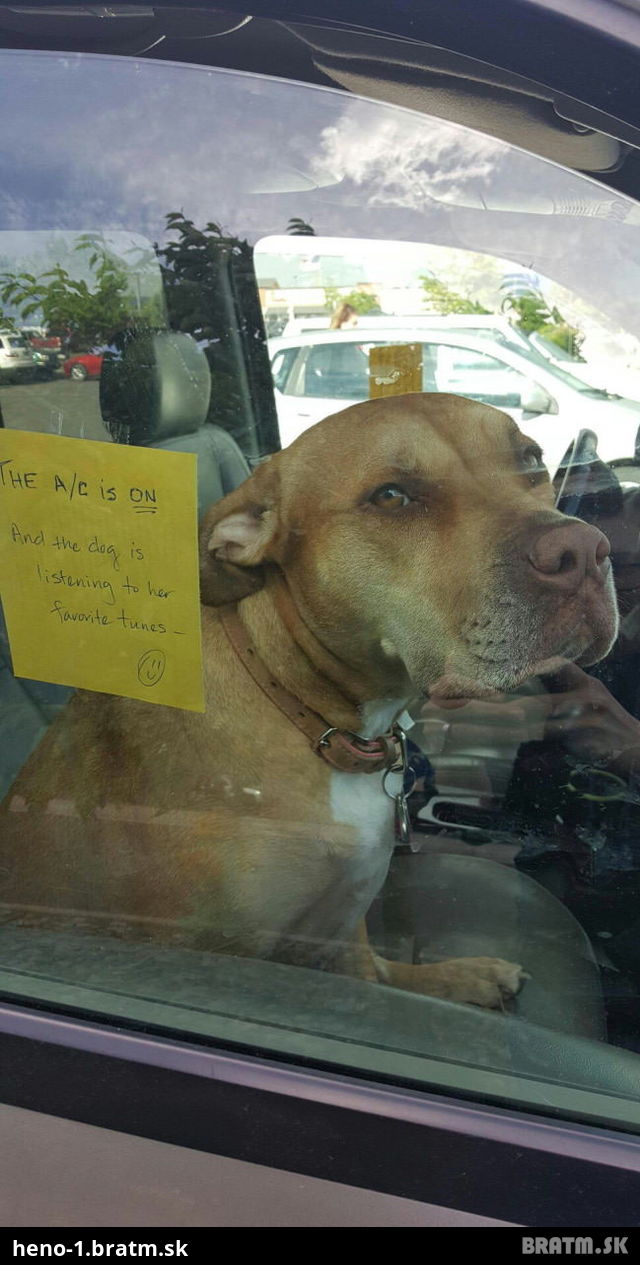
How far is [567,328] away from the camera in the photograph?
134 cm

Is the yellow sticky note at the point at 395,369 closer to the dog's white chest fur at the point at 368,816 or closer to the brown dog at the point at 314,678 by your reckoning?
the brown dog at the point at 314,678

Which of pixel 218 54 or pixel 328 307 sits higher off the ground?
pixel 218 54

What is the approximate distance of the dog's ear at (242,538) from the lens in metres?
1.65

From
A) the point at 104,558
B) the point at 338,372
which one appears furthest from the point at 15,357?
the point at 338,372

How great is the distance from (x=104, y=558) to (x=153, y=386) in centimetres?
30

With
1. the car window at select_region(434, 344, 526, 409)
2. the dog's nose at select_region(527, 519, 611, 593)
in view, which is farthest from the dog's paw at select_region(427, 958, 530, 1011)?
the car window at select_region(434, 344, 526, 409)

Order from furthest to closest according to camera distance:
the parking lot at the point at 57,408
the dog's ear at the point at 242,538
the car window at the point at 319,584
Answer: the dog's ear at the point at 242,538
the parking lot at the point at 57,408
the car window at the point at 319,584

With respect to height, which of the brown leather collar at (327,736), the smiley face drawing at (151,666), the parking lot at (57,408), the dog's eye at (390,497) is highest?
the parking lot at (57,408)

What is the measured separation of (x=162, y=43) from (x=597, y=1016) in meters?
1.49

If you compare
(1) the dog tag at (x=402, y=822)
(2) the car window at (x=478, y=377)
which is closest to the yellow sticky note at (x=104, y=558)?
(2) the car window at (x=478, y=377)

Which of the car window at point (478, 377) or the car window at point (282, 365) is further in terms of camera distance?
the car window at point (282, 365)

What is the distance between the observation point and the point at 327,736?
6.10 ft

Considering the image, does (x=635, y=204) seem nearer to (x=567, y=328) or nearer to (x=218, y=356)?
(x=567, y=328)

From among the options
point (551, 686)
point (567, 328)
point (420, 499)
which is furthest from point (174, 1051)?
point (567, 328)
